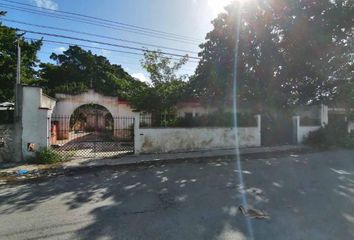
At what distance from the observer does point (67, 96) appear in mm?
18969

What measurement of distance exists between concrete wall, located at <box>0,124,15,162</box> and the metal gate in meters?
1.87

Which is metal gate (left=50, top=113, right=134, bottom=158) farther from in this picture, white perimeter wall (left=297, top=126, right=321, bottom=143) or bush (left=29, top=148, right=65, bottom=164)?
white perimeter wall (left=297, top=126, right=321, bottom=143)

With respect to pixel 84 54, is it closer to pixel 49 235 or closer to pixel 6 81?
pixel 6 81

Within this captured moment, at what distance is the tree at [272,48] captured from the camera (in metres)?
14.9

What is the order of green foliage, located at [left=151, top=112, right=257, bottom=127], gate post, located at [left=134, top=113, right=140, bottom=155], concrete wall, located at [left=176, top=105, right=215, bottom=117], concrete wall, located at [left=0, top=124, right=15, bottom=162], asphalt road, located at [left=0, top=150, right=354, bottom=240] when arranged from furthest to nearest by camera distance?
concrete wall, located at [left=176, top=105, right=215, bottom=117], green foliage, located at [left=151, top=112, right=257, bottom=127], gate post, located at [left=134, top=113, right=140, bottom=155], concrete wall, located at [left=0, top=124, right=15, bottom=162], asphalt road, located at [left=0, top=150, right=354, bottom=240]

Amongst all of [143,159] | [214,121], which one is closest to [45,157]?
[143,159]

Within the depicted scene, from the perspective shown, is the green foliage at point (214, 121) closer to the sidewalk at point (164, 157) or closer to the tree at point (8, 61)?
the sidewalk at point (164, 157)

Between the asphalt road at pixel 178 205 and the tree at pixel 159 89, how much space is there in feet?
23.3

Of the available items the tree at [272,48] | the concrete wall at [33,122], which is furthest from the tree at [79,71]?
the concrete wall at [33,122]

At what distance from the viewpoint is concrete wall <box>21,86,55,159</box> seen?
33.7 feet

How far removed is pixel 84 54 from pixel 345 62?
3138cm

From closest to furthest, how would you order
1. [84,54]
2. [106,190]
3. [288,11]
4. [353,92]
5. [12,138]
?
[106,190] < [12,138] < [288,11] < [353,92] < [84,54]

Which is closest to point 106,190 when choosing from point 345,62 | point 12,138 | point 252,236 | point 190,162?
point 252,236

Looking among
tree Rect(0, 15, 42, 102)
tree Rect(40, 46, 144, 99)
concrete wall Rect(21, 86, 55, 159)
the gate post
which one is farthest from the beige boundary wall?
tree Rect(40, 46, 144, 99)
